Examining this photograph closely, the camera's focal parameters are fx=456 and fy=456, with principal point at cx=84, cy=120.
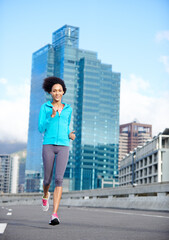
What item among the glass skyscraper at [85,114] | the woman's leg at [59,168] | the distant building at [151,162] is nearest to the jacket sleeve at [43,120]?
the woman's leg at [59,168]

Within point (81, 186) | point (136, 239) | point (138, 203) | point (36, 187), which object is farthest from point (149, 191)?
point (36, 187)

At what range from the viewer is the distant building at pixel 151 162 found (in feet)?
333

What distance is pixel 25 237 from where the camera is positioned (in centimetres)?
536

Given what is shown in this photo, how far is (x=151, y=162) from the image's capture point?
4304 inches

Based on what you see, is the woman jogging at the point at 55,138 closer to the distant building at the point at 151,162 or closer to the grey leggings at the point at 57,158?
the grey leggings at the point at 57,158

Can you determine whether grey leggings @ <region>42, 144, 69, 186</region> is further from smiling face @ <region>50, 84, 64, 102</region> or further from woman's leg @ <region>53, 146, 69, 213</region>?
smiling face @ <region>50, 84, 64, 102</region>

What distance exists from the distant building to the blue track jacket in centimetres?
9340

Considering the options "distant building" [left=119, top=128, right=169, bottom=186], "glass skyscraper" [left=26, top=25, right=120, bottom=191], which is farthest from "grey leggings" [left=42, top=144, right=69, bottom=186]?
"glass skyscraper" [left=26, top=25, right=120, bottom=191]

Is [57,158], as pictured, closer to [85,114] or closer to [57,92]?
[57,92]

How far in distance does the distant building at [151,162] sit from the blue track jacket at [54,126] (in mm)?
93400

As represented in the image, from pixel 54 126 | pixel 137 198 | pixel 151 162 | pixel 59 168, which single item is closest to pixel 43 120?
pixel 54 126

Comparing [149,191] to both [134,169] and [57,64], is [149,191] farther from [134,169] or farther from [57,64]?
[57,64]

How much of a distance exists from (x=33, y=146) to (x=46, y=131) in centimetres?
19136

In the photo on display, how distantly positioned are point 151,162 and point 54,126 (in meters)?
104
